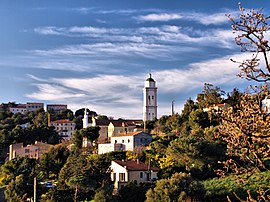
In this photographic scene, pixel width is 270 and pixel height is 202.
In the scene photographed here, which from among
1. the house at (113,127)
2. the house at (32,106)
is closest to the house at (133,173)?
the house at (113,127)

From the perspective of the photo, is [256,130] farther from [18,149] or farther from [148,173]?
[18,149]

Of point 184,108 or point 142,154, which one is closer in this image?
point 142,154

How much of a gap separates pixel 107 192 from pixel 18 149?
3573 centimetres

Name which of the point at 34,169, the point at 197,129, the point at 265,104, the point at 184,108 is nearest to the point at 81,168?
the point at 34,169

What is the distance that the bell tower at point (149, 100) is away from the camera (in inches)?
3327

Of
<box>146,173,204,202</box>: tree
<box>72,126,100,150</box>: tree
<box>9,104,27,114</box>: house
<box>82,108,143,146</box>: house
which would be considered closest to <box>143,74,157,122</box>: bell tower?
<box>82,108,143,146</box>: house

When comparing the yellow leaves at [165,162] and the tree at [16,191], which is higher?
the yellow leaves at [165,162]

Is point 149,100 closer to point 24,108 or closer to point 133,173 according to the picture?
point 133,173

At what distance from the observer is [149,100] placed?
8519 centimetres

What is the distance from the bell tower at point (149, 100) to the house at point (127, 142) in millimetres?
26885

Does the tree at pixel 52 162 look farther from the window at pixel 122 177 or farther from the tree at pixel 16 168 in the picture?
the window at pixel 122 177

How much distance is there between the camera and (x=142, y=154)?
50.7m

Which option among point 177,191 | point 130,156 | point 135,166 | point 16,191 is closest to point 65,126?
point 130,156

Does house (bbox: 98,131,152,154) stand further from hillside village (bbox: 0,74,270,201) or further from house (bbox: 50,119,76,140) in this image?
house (bbox: 50,119,76,140)
